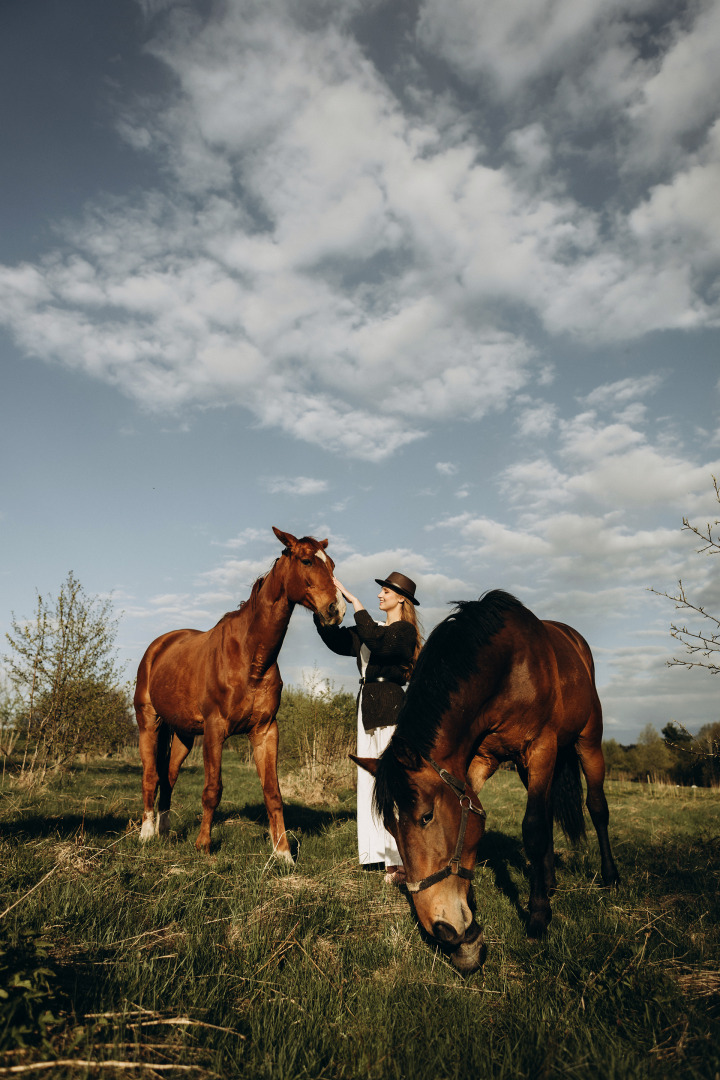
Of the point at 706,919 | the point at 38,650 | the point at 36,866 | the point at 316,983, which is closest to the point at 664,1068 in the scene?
the point at 316,983

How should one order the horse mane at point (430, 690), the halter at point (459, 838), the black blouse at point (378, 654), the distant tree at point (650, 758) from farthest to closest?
the distant tree at point (650, 758) → the black blouse at point (378, 654) → the horse mane at point (430, 690) → the halter at point (459, 838)

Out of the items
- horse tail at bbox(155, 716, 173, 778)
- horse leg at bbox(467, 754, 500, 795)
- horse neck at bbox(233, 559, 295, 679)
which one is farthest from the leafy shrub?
horse tail at bbox(155, 716, 173, 778)

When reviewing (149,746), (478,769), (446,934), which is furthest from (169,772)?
(446,934)

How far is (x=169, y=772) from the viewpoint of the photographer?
22.8 feet

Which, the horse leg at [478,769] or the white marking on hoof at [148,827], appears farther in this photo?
the white marking on hoof at [148,827]

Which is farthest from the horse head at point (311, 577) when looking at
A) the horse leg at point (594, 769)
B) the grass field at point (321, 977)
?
the horse leg at point (594, 769)

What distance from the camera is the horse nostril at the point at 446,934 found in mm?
2752

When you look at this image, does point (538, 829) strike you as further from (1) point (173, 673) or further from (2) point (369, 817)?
(1) point (173, 673)

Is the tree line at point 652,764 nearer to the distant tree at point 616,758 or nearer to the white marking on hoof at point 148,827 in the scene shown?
the distant tree at point 616,758

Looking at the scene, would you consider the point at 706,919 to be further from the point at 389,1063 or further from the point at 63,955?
the point at 63,955

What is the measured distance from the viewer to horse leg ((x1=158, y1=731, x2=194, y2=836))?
250 inches

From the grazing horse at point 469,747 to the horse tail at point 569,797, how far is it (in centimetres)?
66

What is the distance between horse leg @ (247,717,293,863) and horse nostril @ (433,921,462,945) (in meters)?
2.30

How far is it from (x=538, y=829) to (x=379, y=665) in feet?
6.42
